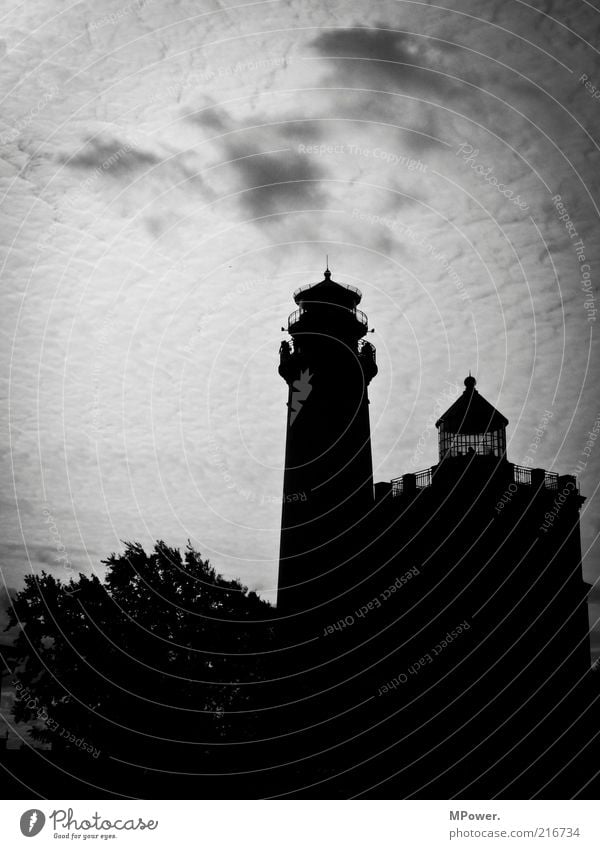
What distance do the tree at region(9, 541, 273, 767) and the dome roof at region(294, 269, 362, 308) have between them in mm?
13453

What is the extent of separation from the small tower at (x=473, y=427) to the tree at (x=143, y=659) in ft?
35.9

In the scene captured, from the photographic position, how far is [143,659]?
26484 millimetres

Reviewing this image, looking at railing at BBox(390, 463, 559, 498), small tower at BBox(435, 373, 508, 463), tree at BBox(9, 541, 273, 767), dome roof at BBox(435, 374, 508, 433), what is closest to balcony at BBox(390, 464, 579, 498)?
railing at BBox(390, 463, 559, 498)

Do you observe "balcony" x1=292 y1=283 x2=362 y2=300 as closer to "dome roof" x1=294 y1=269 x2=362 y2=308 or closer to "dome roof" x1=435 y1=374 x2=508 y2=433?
"dome roof" x1=294 y1=269 x2=362 y2=308

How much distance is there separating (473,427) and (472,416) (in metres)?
0.52

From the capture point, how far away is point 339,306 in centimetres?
3331

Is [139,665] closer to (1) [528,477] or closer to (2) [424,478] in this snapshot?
(2) [424,478]

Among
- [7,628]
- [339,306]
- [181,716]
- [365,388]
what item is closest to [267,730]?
[181,716]

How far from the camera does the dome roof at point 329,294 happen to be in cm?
3331

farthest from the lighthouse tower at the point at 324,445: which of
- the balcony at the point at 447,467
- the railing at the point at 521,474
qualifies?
the railing at the point at 521,474

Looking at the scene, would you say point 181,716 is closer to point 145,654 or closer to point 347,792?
point 145,654

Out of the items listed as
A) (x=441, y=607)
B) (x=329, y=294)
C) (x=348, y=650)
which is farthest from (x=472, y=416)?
(x=348, y=650)

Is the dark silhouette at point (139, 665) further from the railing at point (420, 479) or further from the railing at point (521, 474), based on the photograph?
the railing at point (521, 474)

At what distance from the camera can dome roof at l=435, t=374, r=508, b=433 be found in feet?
103
